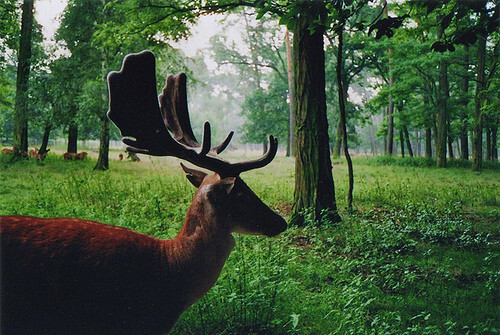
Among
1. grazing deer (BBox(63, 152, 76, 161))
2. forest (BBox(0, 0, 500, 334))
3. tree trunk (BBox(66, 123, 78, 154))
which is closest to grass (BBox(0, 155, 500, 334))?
forest (BBox(0, 0, 500, 334))

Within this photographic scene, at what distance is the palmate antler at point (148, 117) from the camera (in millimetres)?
1294

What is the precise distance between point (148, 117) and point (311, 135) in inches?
112

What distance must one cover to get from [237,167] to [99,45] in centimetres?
405

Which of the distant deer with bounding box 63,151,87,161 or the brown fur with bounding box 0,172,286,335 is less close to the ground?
the distant deer with bounding box 63,151,87,161

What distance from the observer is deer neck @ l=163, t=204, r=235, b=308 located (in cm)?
146

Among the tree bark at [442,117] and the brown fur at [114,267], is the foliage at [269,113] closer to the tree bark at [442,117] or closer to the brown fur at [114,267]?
the tree bark at [442,117]

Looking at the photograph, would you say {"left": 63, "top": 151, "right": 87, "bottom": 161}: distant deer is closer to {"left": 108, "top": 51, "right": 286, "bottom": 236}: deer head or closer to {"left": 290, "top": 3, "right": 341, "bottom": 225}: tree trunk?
{"left": 290, "top": 3, "right": 341, "bottom": 225}: tree trunk

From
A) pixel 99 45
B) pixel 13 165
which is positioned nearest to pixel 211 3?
pixel 99 45

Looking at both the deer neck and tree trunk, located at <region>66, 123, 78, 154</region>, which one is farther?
tree trunk, located at <region>66, 123, 78, 154</region>

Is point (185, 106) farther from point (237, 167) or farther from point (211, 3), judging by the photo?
point (211, 3)

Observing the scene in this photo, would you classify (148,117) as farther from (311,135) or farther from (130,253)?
(311,135)

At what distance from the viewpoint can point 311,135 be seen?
13.1 ft

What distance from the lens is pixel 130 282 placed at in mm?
1308

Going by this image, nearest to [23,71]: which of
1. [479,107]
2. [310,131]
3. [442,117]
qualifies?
[310,131]
